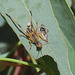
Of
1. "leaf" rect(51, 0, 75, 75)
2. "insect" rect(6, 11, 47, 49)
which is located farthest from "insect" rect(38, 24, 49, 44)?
"leaf" rect(51, 0, 75, 75)

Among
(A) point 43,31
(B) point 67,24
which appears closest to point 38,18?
(A) point 43,31

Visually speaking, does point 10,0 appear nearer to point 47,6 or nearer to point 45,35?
point 47,6

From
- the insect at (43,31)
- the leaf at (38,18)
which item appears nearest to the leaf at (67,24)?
the leaf at (38,18)

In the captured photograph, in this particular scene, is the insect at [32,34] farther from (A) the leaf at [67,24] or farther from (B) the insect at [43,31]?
(A) the leaf at [67,24]

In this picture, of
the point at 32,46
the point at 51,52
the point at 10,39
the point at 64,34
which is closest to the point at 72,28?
the point at 64,34

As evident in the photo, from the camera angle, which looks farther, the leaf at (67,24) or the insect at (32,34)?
the insect at (32,34)

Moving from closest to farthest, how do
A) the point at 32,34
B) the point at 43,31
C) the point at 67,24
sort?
the point at 67,24
the point at 43,31
the point at 32,34

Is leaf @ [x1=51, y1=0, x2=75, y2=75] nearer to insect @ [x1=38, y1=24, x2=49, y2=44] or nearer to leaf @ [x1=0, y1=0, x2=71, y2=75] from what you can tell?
leaf @ [x1=0, y1=0, x2=71, y2=75]

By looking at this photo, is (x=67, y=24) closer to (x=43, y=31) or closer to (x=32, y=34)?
(x=43, y=31)
